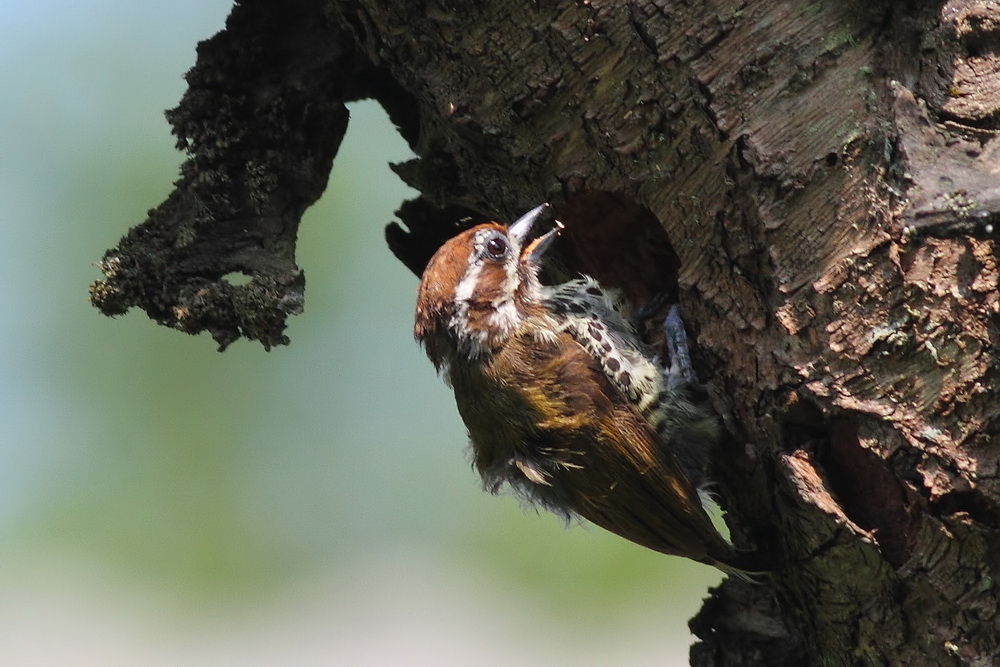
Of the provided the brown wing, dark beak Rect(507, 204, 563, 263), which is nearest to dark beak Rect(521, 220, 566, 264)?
dark beak Rect(507, 204, 563, 263)

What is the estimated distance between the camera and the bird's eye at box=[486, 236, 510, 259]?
4086 mm

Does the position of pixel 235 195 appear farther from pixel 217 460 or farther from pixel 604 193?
pixel 217 460

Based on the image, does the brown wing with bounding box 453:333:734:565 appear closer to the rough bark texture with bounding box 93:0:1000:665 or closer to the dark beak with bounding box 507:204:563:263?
the rough bark texture with bounding box 93:0:1000:665

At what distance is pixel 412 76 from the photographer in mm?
3754

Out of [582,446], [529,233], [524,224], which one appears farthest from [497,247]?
[582,446]

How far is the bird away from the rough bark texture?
199mm

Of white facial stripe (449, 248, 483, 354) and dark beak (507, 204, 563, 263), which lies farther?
white facial stripe (449, 248, 483, 354)

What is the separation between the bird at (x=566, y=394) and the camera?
3.72 meters

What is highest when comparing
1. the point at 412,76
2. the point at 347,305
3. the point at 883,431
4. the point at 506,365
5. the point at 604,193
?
the point at 347,305

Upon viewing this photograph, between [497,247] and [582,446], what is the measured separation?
0.89 m

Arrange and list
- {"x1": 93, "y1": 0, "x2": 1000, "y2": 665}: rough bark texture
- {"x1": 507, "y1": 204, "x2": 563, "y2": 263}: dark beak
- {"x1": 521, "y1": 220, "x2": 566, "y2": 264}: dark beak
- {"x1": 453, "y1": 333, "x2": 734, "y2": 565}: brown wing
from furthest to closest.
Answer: {"x1": 521, "y1": 220, "x2": 566, "y2": 264}: dark beak < {"x1": 507, "y1": 204, "x2": 563, "y2": 263}: dark beak < {"x1": 453, "y1": 333, "x2": 734, "y2": 565}: brown wing < {"x1": 93, "y1": 0, "x2": 1000, "y2": 665}: rough bark texture

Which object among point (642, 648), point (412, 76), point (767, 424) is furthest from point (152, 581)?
point (767, 424)

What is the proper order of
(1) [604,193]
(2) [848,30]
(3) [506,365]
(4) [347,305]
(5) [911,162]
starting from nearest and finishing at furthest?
(5) [911,162] < (2) [848,30] < (1) [604,193] < (3) [506,365] < (4) [347,305]

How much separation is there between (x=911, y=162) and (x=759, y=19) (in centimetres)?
63
